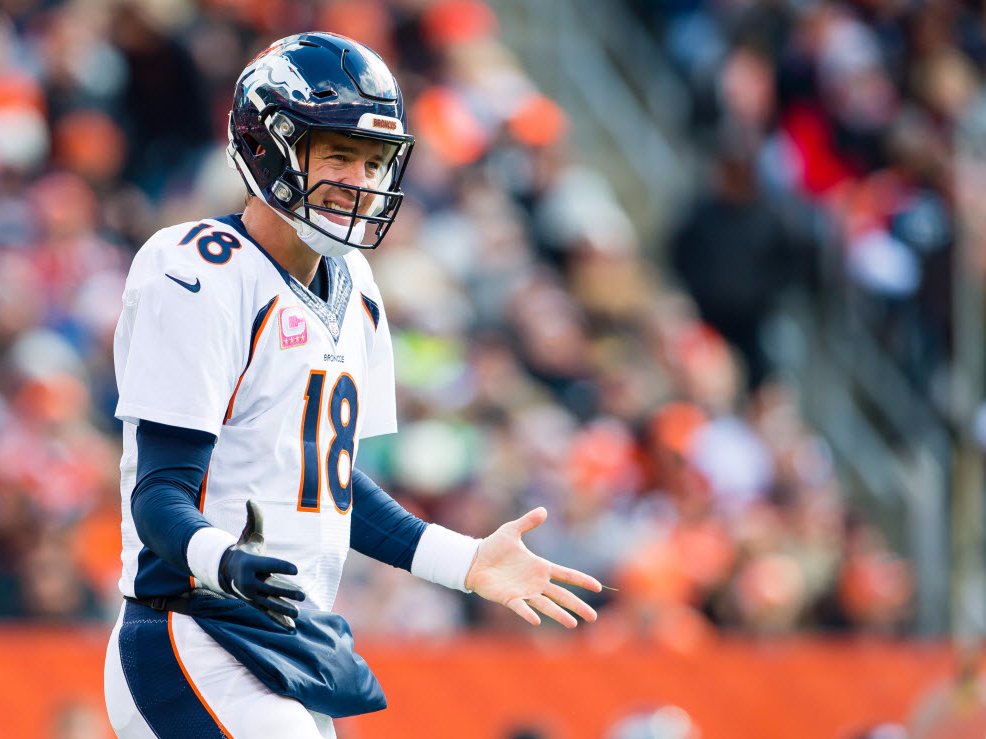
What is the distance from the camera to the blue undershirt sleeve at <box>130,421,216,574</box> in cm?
376

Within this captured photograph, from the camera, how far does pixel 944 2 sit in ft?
47.2

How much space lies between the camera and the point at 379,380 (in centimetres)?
464

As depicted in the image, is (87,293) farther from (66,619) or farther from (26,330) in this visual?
(66,619)

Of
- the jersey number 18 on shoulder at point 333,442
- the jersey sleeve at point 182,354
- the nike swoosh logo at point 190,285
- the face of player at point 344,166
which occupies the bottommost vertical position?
the jersey number 18 on shoulder at point 333,442

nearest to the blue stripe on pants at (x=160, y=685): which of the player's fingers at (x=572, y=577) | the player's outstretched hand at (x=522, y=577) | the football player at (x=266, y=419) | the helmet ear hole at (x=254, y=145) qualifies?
the football player at (x=266, y=419)

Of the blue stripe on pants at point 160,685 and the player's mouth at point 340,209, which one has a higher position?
the player's mouth at point 340,209

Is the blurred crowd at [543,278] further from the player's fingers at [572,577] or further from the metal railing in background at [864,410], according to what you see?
the player's fingers at [572,577]

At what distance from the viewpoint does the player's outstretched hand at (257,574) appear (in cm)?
357

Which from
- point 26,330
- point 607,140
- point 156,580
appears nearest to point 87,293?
point 26,330

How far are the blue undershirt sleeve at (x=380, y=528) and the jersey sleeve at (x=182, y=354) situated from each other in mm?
669

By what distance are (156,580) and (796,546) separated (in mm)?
7691

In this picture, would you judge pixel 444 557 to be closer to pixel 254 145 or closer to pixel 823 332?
pixel 254 145

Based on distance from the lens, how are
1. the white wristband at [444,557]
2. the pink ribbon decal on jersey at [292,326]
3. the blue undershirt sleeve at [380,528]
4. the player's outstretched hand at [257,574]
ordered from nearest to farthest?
the player's outstretched hand at [257,574], the pink ribbon decal on jersey at [292,326], the white wristband at [444,557], the blue undershirt sleeve at [380,528]

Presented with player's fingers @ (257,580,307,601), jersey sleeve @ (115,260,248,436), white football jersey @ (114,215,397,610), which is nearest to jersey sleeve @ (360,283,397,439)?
white football jersey @ (114,215,397,610)
